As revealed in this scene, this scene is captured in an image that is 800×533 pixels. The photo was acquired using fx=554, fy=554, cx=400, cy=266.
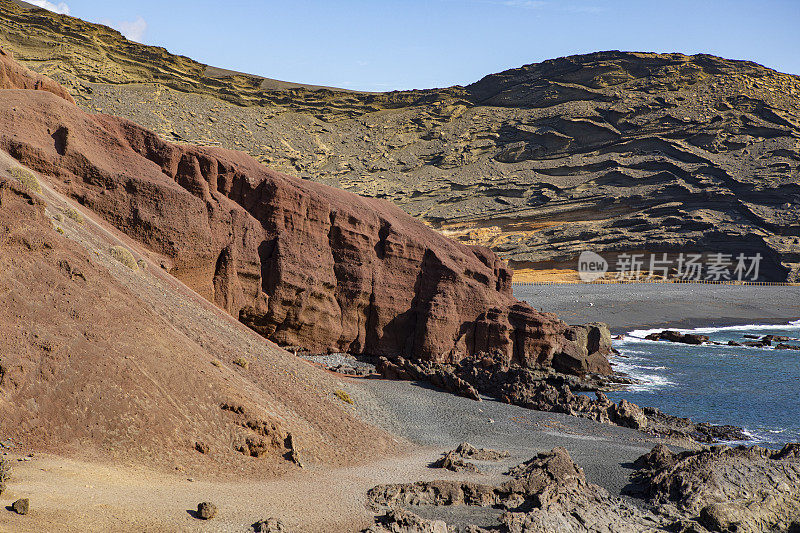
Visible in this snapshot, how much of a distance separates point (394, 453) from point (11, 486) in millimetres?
11359

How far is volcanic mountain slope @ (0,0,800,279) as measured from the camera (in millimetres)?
86688

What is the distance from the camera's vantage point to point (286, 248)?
28234 mm

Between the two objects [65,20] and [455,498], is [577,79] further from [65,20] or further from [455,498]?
[455,498]

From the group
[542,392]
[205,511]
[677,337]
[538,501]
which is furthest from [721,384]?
[205,511]

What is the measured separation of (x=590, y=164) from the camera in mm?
100750

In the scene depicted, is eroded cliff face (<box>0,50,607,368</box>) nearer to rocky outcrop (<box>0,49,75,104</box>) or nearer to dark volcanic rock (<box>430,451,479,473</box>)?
rocky outcrop (<box>0,49,75,104</box>)

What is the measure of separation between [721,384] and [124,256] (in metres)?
33.7

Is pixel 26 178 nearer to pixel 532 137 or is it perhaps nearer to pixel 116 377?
pixel 116 377

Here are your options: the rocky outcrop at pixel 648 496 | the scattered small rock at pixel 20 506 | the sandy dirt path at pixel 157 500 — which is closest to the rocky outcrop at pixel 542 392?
the rocky outcrop at pixel 648 496

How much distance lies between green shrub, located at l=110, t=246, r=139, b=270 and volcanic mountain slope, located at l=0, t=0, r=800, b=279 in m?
72.6

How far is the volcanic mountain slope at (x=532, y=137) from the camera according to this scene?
86.7 m

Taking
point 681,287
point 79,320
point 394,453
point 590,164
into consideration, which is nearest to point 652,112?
point 590,164

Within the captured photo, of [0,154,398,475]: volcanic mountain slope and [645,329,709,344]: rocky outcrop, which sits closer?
[0,154,398,475]: volcanic mountain slope

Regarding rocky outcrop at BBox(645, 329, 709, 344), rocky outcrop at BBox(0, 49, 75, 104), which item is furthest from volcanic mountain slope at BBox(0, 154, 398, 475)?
rocky outcrop at BBox(645, 329, 709, 344)
